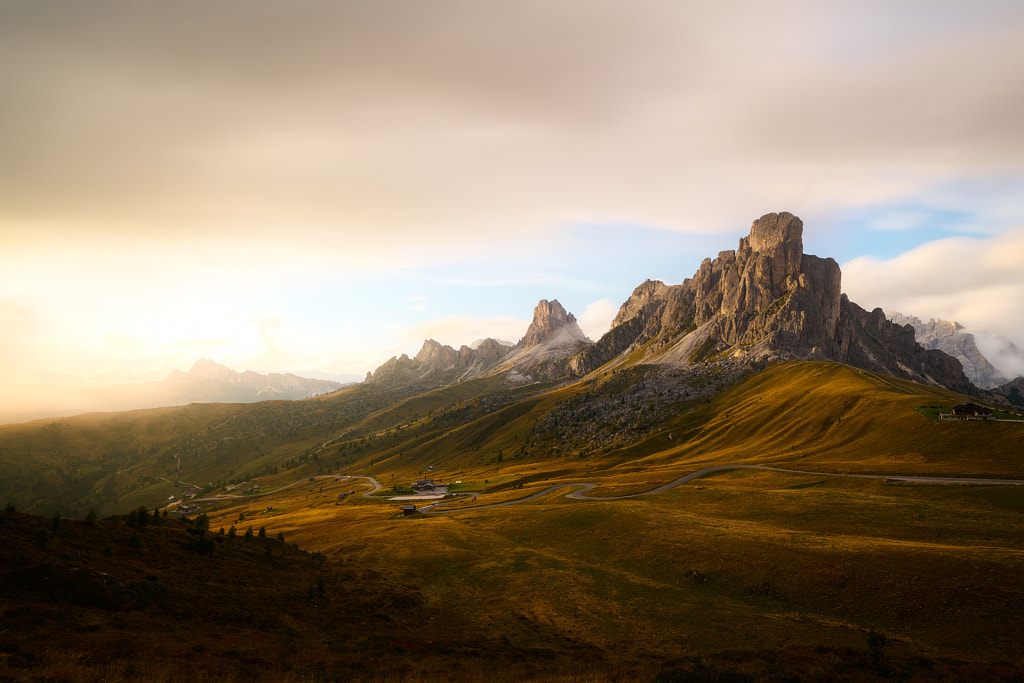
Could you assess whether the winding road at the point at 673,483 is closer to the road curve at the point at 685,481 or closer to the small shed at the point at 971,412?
the road curve at the point at 685,481

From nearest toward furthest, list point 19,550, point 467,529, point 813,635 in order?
1. point 19,550
2. point 813,635
3. point 467,529

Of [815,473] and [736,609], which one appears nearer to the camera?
[736,609]

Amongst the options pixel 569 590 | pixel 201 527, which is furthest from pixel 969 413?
pixel 201 527

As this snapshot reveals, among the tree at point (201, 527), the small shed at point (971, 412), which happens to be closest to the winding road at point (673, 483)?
the small shed at point (971, 412)

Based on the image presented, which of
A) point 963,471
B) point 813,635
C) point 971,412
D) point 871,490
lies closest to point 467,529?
point 813,635

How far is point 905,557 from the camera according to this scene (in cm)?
4566

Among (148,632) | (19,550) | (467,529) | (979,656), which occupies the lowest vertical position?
(467,529)

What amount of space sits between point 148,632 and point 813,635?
156ft

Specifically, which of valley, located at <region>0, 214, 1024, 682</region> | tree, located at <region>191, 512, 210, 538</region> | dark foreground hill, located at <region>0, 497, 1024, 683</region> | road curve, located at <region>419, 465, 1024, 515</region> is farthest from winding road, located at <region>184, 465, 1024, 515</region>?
tree, located at <region>191, 512, 210, 538</region>

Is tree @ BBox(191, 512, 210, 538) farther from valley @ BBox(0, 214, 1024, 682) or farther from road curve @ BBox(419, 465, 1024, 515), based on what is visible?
road curve @ BBox(419, 465, 1024, 515)

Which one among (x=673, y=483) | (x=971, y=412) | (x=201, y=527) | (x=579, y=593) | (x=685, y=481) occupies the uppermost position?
(x=971, y=412)

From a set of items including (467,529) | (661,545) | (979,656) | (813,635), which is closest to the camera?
(979,656)

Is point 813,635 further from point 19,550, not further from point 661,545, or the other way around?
point 19,550

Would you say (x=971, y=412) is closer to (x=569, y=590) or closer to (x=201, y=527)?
(x=569, y=590)
